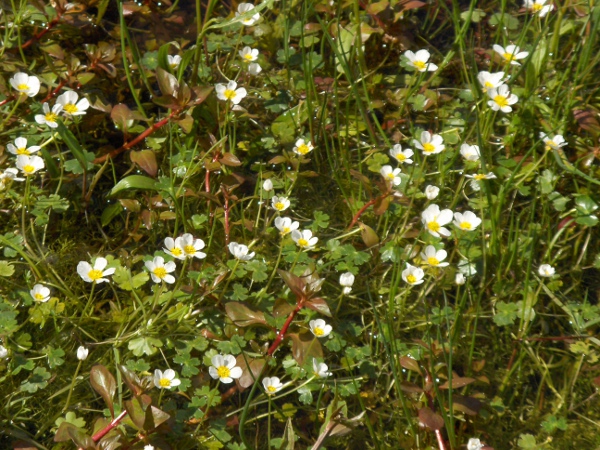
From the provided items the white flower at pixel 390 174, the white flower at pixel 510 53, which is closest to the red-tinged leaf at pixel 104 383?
the white flower at pixel 390 174

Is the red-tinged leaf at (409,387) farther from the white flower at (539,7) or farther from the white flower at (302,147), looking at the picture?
the white flower at (539,7)

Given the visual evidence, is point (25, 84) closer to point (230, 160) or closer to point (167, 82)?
point (167, 82)

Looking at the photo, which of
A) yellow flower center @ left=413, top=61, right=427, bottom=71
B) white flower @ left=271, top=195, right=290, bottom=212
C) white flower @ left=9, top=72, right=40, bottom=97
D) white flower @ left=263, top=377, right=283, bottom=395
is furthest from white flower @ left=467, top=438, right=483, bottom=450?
white flower @ left=9, top=72, right=40, bottom=97

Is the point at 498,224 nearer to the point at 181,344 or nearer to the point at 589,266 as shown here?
the point at 589,266

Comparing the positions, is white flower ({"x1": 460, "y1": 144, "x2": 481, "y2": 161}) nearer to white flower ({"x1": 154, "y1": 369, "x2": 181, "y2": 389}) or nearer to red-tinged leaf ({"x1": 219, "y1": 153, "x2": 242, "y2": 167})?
red-tinged leaf ({"x1": 219, "y1": 153, "x2": 242, "y2": 167})

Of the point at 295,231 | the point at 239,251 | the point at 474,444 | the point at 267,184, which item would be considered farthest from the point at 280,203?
the point at 474,444

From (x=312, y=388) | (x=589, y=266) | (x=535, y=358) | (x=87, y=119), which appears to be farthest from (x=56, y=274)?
(x=589, y=266)
